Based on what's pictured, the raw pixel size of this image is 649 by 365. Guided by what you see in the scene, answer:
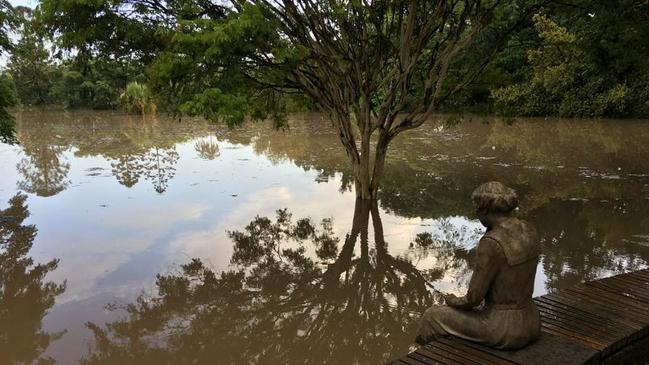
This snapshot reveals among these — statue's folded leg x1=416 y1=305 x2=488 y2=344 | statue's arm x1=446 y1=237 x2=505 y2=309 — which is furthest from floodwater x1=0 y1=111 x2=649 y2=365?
statue's arm x1=446 y1=237 x2=505 y2=309

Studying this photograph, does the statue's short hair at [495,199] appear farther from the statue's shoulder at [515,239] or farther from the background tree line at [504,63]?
the background tree line at [504,63]

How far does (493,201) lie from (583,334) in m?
1.39

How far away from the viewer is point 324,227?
350 inches

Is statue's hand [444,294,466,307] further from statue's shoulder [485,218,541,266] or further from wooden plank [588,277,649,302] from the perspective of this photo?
wooden plank [588,277,649,302]

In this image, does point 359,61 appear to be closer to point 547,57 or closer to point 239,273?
point 239,273

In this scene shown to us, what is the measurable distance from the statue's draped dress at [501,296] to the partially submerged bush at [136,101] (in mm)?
36418

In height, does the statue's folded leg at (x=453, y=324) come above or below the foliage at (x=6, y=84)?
below

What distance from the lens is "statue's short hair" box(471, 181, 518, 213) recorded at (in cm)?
297

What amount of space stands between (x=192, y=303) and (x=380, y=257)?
8.99 feet

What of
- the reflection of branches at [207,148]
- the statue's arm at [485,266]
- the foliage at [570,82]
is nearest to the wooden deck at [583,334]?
the statue's arm at [485,266]

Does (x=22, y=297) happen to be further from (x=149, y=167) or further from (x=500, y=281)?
(x=149, y=167)

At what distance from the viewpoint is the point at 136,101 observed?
37531 millimetres

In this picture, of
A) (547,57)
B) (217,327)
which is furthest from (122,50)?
(547,57)

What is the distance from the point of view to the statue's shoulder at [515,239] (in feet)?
9.54
